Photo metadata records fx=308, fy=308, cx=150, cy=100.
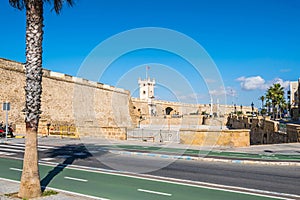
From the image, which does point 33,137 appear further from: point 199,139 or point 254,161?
point 199,139

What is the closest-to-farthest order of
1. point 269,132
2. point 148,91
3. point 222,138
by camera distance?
point 222,138
point 269,132
point 148,91

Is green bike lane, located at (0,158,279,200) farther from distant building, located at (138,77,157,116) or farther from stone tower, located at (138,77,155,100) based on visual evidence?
stone tower, located at (138,77,155,100)

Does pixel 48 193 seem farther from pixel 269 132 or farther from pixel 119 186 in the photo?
pixel 269 132

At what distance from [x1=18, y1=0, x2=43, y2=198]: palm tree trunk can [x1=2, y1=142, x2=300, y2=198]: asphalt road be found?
4594mm

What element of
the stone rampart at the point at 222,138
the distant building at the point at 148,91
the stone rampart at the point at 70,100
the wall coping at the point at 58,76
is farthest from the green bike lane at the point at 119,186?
the distant building at the point at 148,91

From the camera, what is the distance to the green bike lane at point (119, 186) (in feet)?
24.8

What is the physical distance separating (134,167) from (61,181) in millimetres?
3566

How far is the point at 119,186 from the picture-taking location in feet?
Result: 28.0

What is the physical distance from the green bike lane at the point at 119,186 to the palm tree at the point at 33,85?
1306 mm

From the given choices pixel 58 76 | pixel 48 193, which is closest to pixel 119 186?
pixel 48 193

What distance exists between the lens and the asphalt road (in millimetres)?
9055

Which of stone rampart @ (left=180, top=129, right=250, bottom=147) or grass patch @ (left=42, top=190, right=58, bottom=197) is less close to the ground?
stone rampart @ (left=180, top=129, right=250, bottom=147)

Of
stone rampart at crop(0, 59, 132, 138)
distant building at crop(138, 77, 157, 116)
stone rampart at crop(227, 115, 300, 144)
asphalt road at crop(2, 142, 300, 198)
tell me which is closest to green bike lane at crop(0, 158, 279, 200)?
asphalt road at crop(2, 142, 300, 198)

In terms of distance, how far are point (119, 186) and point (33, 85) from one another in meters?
3.57
